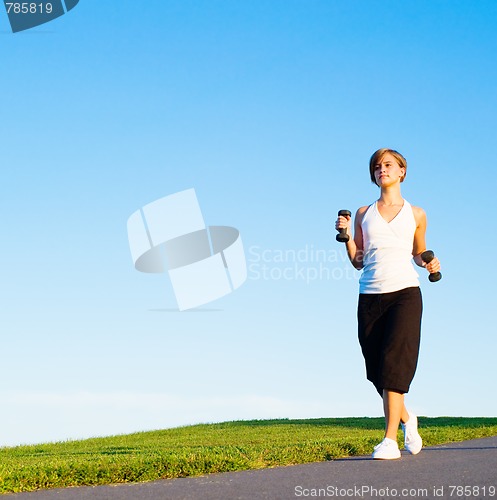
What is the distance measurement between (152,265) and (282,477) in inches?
266

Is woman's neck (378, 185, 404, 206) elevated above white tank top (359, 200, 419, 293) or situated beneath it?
elevated above

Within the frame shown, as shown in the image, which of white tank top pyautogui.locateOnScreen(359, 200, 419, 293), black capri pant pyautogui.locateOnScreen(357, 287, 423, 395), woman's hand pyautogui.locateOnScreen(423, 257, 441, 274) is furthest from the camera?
woman's hand pyautogui.locateOnScreen(423, 257, 441, 274)

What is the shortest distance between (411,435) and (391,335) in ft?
3.34

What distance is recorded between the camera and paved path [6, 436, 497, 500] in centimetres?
453

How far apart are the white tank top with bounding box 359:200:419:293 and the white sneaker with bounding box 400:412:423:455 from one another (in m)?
1.20

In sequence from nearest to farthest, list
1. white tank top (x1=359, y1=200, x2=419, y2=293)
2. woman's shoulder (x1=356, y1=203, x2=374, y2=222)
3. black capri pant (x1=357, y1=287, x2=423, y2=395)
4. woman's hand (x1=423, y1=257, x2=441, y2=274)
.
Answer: black capri pant (x1=357, y1=287, x2=423, y2=395) → white tank top (x1=359, y1=200, x2=419, y2=293) → woman's hand (x1=423, y1=257, x2=441, y2=274) → woman's shoulder (x1=356, y1=203, x2=374, y2=222)

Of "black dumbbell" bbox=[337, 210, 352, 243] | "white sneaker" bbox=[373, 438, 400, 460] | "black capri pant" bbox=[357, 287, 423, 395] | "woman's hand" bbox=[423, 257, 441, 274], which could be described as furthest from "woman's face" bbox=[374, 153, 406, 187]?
"white sneaker" bbox=[373, 438, 400, 460]

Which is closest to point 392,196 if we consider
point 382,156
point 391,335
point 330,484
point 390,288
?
point 382,156

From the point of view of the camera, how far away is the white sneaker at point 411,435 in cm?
645

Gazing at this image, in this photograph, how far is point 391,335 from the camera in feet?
20.1

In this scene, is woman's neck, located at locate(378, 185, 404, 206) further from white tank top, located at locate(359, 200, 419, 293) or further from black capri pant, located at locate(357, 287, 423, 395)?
black capri pant, located at locate(357, 287, 423, 395)

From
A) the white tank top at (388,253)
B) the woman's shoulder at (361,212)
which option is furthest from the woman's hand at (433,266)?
the woman's shoulder at (361,212)

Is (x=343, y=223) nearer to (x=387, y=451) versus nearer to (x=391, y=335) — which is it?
(x=391, y=335)

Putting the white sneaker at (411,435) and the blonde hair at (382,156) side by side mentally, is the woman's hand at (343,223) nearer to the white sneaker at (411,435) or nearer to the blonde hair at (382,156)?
the blonde hair at (382,156)
